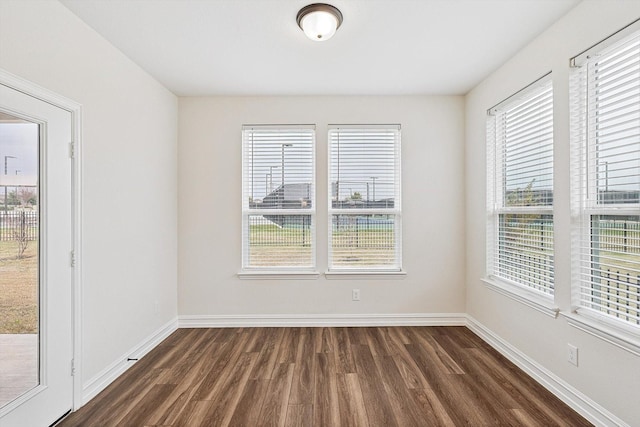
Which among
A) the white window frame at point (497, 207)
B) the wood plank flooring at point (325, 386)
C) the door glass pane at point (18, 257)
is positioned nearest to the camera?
the door glass pane at point (18, 257)

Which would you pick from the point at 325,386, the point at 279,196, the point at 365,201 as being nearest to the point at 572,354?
the point at 325,386

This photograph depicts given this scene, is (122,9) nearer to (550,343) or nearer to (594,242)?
(594,242)

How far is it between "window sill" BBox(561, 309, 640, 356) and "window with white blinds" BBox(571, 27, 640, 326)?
0.03 m

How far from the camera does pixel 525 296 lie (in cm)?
259

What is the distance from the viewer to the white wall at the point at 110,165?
6.16 ft

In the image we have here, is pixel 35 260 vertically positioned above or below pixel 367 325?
above

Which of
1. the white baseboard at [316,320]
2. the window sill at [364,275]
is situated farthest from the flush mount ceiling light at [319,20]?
the white baseboard at [316,320]

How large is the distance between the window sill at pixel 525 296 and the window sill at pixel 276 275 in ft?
6.03

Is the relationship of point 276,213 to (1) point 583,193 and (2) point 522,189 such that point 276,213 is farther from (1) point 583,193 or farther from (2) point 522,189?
(1) point 583,193

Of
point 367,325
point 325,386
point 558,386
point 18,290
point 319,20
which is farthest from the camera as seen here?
point 367,325

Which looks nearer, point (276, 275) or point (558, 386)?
point (558, 386)

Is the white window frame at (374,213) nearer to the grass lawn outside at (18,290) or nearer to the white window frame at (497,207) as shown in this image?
the white window frame at (497,207)

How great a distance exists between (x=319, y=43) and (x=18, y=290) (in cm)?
258

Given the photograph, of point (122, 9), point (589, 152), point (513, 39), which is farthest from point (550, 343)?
point (122, 9)
